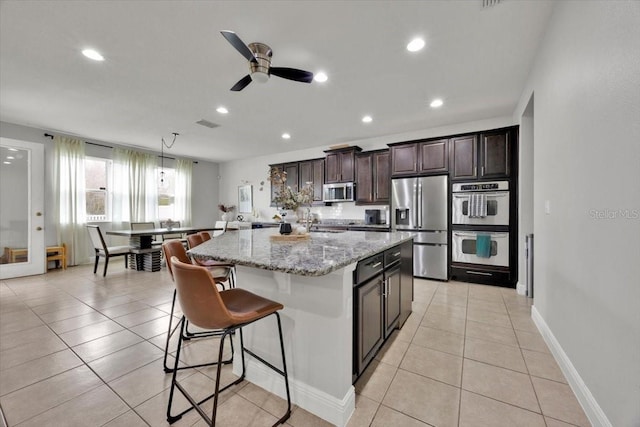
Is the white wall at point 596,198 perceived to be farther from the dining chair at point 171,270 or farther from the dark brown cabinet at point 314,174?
the dark brown cabinet at point 314,174

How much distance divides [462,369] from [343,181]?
4207 millimetres

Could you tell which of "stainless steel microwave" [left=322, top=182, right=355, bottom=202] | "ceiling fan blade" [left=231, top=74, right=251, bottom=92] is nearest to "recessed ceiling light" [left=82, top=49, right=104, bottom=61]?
"ceiling fan blade" [left=231, top=74, right=251, bottom=92]

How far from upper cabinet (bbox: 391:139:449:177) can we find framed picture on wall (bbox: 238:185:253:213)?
4499 millimetres

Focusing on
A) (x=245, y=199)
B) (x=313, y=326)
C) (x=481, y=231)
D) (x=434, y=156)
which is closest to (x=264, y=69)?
(x=313, y=326)

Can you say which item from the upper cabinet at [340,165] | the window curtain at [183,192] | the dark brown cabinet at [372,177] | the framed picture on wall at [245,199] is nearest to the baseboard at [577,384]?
the dark brown cabinet at [372,177]

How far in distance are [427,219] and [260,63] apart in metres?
3.46

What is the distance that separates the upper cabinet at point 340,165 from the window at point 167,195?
4389 millimetres

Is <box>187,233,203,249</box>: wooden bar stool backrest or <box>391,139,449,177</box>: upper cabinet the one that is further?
<box>391,139,449,177</box>: upper cabinet

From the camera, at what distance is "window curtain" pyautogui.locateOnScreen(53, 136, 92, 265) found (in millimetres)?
5074

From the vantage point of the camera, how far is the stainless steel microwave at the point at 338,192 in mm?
5480

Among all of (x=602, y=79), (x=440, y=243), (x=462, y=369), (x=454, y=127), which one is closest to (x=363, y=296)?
(x=462, y=369)

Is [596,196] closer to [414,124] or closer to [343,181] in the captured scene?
[414,124]

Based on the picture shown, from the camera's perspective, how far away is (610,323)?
124cm

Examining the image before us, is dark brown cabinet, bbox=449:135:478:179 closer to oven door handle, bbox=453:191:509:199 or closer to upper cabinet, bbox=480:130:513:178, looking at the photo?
upper cabinet, bbox=480:130:513:178
